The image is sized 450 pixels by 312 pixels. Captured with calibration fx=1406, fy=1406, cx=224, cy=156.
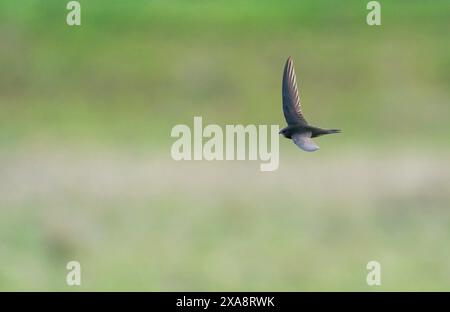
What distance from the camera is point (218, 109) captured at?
9711 mm

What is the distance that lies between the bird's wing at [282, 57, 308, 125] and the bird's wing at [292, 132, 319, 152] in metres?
0.13

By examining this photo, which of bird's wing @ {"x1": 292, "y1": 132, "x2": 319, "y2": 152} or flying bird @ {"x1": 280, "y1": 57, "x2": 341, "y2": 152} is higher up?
flying bird @ {"x1": 280, "y1": 57, "x2": 341, "y2": 152}

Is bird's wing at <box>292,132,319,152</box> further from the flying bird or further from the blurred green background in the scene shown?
the blurred green background

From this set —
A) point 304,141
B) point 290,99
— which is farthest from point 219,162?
point 304,141

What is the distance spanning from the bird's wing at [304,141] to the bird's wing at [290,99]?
0.13 m

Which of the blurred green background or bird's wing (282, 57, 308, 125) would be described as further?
the blurred green background

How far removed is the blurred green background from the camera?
7.20 metres

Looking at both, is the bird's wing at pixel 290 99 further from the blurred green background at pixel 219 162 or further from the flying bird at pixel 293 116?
the blurred green background at pixel 219 162

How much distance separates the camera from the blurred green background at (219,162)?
7.20 m

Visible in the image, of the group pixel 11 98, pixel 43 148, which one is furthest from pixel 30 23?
pixel 43 148

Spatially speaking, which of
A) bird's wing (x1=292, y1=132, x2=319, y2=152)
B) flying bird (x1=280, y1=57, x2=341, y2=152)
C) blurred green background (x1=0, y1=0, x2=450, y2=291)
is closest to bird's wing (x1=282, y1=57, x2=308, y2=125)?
flying bird (x1=280, y1=57, x2=341, y2=152)

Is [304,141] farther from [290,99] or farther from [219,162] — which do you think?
[219,162]

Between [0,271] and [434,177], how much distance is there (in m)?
2.81

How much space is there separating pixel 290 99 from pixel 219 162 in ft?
7.61
